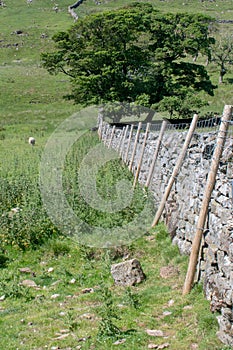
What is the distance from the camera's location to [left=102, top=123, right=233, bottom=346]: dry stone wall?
6199mm

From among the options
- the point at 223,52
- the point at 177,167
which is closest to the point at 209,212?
the point at 177,167

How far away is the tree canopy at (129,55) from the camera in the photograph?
126 feet

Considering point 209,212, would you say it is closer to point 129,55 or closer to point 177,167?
point 177,167

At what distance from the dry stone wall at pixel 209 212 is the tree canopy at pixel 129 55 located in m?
25.8

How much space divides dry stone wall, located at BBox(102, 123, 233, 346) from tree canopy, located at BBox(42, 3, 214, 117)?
25835 millimetres

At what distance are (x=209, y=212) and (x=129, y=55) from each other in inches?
1300

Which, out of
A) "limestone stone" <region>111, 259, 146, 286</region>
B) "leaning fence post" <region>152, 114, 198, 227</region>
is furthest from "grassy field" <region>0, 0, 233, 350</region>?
"leaning fence post" <region>152, 114, 198, 227</region>

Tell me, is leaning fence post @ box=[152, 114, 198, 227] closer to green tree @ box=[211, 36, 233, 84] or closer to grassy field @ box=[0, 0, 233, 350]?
grassy field @ box=[0, 0, 233, 350]

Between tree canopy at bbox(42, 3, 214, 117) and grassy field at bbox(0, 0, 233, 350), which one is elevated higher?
grassy field at bbox(0, 0, 233, 350)

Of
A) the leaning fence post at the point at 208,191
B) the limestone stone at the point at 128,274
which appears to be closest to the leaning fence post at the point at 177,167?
the leaning fence post at the point at 208,191

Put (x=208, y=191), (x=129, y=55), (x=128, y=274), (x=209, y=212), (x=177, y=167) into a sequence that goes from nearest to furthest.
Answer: (x=208, y=191) → (x=209, y=212) → (x=128, y=274) → (x=177, y=167) → (x=129, y=55)

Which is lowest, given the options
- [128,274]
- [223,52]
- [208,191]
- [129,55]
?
[223,52]

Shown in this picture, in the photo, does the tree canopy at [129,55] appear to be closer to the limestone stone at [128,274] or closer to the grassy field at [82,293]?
the grassy field at [82,293]

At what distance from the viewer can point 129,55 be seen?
3884 cm
